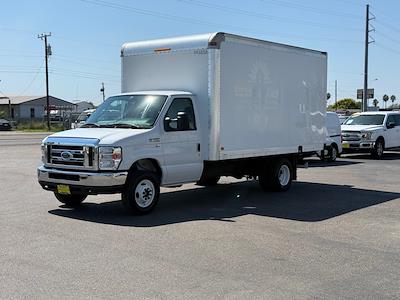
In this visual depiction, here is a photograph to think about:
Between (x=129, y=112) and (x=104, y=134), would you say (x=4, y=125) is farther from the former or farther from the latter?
(x=104, y=134)

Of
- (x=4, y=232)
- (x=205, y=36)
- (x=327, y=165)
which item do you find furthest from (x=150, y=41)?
(x=327, y=165)

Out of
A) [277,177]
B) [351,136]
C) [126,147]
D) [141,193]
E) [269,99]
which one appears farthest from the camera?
[351,136]

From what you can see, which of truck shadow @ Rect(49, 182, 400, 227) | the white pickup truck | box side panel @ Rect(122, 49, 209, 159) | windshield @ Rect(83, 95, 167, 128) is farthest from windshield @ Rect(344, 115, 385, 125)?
windshield @ Rect(83, 95, 167, 128)

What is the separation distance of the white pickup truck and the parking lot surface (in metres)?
11.2

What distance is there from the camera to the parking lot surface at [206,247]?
5.72 m

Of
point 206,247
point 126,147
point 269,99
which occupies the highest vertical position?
point 269,99

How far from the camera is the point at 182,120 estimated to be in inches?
410

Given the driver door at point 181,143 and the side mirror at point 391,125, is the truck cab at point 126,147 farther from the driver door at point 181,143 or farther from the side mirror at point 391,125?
the side mirror at point 391,125

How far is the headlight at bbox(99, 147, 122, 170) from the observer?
9281 mm

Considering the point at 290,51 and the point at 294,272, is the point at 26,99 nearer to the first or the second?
the point at 290,51

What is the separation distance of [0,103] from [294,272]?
9932 cm

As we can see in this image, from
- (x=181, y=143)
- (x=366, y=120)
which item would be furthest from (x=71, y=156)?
(x=366, y=120)

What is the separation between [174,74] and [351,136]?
14438 millimetres

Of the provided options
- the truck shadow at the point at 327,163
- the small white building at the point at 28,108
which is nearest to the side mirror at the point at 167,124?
the truck shadow at the point at 327,163
